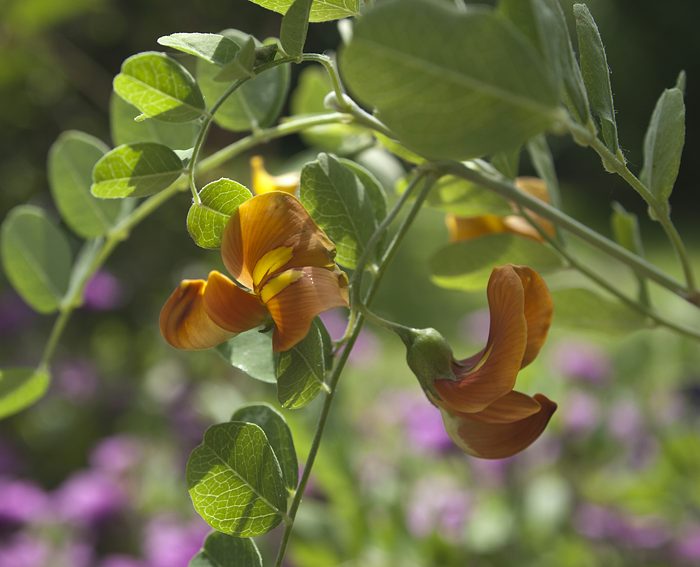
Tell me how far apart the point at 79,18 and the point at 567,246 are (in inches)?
65.8

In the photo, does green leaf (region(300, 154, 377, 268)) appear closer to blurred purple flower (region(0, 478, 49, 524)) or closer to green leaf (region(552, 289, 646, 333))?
green leaf (region(552, 289, 646, 333))

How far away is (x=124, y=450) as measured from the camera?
1216 mm

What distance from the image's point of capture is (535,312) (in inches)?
10.7

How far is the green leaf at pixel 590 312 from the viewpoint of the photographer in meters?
0.43

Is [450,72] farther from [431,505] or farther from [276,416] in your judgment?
[431,505]

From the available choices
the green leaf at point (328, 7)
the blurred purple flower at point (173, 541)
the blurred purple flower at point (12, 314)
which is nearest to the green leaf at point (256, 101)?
the green leaf at point (328, 7)

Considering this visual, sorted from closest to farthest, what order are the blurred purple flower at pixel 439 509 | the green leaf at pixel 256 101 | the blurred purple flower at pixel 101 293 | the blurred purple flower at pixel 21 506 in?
the green leaf at pixel 256 101 < the blurred purple flower at pixel 439 509 < the blurred purple flower at pixel 21 506 < the blurred purple flower at pixel 101 293

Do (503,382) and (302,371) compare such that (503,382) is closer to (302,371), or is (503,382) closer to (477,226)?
(302,371)

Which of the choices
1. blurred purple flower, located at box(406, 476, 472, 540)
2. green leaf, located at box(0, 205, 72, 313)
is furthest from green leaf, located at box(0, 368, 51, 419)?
blurred purple flower, located at box(406, 476, 472, 540)

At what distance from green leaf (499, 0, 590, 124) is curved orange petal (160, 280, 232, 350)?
0.11 metres

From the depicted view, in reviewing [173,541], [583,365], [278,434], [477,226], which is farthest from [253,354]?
[583,365]

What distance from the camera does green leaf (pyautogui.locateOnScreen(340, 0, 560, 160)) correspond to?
193mm

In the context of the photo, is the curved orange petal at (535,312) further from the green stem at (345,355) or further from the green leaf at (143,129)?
the green leaf at (143,129)

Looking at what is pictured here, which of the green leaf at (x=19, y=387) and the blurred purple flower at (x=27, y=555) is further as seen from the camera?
the blurred purple flower at (x=27, y=555)
